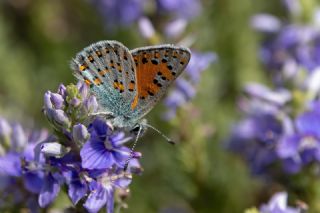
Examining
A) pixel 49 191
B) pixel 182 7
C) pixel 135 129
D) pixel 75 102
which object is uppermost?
pixel 182 7

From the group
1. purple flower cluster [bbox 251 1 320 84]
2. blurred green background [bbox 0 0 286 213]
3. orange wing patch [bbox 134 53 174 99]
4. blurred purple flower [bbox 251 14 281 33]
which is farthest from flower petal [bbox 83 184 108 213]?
blurred purple flower [bbox 251 14 281 33]

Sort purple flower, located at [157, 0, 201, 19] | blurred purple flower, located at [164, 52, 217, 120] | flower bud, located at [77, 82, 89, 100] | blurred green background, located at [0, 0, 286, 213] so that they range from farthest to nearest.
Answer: purple flower, located at [157, 0, 201, 19]
blurred green background, located at [0, 0, 286, 213]
blurred purple flower, located at [164, 52, 217, 120]
flower bud, located at [77, 82, 89, 100]

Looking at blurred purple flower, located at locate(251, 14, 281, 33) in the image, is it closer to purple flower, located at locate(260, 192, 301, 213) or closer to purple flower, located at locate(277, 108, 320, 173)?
purple flower, located at locate(277, 108, 320, 173)

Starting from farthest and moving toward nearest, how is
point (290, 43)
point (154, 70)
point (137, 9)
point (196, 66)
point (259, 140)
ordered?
point (137, 9), point (290, 43), point (196, 66), point (259, 140), point (154, 70)

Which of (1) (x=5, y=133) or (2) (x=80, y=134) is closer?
(2) (x=80, y=134)

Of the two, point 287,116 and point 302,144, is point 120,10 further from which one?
point 302,144

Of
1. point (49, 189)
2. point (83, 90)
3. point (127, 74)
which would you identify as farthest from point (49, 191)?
point (127, 74)

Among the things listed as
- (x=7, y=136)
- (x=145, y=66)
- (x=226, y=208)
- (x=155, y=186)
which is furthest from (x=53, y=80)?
(x=145, y=66)

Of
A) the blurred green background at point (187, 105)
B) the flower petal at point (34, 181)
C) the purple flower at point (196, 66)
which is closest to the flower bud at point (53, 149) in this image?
the flower petal at point (34, 181)
